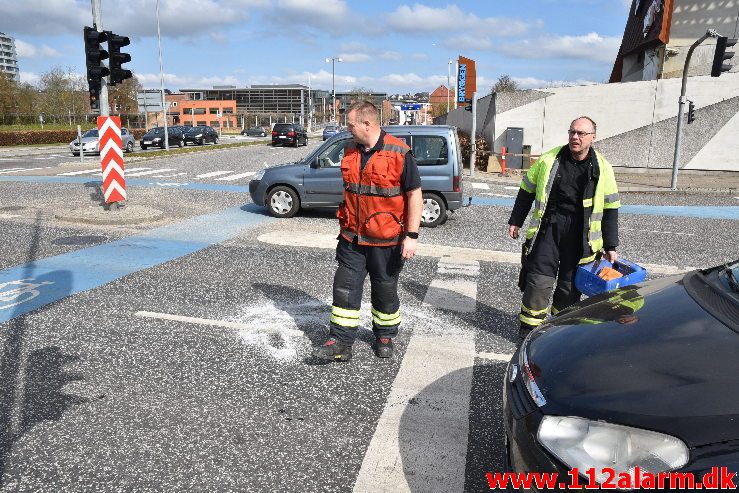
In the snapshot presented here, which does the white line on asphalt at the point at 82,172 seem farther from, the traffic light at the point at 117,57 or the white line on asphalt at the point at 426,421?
the white line on asphalt at the point at 426,421

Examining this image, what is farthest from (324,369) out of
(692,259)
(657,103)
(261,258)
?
(657,103)

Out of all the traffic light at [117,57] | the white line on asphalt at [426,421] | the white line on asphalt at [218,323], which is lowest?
the white line on asphalt at [426,421]

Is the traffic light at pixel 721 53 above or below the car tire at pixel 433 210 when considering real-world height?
above

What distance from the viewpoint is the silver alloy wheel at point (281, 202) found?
35.2 feet

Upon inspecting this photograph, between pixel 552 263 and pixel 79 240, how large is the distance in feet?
24.4

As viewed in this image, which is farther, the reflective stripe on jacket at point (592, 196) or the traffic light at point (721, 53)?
the traffic light at point (721, 53)

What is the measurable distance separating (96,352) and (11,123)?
63099mm

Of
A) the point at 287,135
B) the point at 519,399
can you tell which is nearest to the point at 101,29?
the point at 519,399

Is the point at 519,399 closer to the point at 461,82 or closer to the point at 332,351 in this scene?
the point at 332,351

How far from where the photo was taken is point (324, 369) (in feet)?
14.0

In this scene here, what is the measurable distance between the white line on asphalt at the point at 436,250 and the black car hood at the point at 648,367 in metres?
5.08

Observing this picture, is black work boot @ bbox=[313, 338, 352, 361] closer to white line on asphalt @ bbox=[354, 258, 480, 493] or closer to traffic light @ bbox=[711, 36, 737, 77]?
white line on asphalt @ bbox=[354, 258, 480, 493]

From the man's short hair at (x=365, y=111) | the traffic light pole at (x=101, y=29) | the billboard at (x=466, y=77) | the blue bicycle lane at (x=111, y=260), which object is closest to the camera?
the man's short hair at (x=365, y=111)

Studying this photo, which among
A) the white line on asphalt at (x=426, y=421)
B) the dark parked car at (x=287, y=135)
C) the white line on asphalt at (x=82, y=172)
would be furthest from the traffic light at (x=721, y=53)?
the dark parked car at (x=287, y=135)
